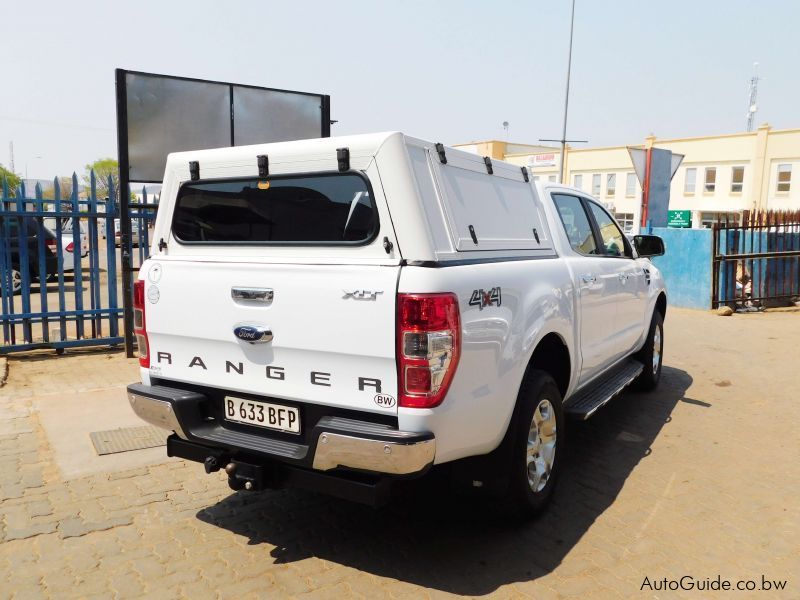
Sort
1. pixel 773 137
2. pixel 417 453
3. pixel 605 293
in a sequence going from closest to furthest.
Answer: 1. pixel 417 453
2. pixel 605 293
3. pixel 773 137

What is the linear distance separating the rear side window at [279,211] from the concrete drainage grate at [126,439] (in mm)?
1920

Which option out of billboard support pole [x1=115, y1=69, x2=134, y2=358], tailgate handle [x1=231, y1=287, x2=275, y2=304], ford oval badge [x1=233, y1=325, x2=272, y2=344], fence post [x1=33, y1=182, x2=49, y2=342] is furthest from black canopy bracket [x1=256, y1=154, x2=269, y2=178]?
fence post [x1=33, y1=182, x2=49, y2=342]

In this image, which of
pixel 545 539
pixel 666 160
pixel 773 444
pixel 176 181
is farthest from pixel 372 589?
pixel 666 160

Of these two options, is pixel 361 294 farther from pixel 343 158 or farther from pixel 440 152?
pixel 440 152

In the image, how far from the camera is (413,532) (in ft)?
11.8

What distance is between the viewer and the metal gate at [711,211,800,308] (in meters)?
12.3

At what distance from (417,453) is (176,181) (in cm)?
213

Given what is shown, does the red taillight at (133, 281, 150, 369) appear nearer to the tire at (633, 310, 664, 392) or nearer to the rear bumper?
the rear bumper

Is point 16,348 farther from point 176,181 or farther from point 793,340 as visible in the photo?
point 793,340

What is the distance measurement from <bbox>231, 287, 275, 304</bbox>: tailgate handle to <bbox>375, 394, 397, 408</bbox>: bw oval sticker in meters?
0.71

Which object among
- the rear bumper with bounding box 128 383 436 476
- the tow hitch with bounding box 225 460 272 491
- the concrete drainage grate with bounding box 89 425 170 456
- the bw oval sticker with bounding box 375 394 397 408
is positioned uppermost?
the bw oval sticker with bounding box 375 394 397 408

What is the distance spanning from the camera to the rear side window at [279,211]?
309cm

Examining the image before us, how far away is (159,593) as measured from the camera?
296cm

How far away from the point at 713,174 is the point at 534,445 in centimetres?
4117
